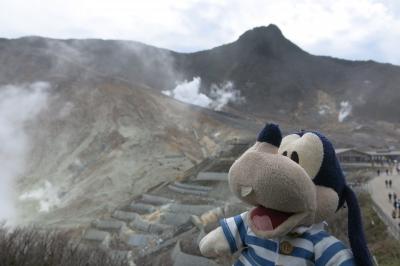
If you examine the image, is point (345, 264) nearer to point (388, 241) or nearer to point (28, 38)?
point (388, 241)

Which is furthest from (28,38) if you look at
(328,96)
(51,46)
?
(328,96)

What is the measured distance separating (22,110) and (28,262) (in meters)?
59.2

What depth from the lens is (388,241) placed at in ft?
43.2

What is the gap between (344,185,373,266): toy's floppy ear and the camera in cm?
271

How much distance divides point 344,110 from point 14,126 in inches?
2283

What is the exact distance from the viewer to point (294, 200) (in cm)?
271

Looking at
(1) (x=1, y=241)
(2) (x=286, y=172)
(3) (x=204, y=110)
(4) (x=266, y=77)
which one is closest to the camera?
(2) (x=286, y=172)

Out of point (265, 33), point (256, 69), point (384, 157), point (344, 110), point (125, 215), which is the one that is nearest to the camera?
point (125, 215)

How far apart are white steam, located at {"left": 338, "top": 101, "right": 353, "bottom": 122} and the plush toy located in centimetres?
8633

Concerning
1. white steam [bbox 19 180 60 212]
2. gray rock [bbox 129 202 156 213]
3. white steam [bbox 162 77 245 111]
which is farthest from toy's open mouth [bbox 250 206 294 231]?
white steam [bbox 162 77 245 111]

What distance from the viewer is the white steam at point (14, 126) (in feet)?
155

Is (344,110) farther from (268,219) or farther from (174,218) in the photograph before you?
(268,219)

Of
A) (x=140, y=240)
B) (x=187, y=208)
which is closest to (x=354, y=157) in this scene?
(x=187, y=208)

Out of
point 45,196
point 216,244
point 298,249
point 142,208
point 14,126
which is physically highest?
point 298,249
